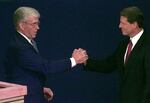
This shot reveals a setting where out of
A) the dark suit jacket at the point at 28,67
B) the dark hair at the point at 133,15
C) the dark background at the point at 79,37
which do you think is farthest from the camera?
the dark background at the point at 79,37

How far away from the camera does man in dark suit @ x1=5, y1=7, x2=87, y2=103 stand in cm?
369

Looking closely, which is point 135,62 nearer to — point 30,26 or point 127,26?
point 127,26

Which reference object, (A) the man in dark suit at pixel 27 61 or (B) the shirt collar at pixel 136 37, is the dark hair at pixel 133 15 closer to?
(B) the shirt collar at pixel 136 37

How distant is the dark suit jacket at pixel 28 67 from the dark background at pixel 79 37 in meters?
1.31

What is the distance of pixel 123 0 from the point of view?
487 centimetres

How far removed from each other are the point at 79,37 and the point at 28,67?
61.8 inches

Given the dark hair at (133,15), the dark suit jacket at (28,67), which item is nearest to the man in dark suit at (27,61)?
the dark suit jacket at (28,67)

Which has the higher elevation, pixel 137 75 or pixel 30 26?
pixel 30 26

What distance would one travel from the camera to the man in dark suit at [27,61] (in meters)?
Result: 3.69

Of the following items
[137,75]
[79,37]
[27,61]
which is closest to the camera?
[27,61]

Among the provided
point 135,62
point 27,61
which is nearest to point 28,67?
point 27,61

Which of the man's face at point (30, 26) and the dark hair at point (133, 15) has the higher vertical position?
the dark hair at point (133, 15)

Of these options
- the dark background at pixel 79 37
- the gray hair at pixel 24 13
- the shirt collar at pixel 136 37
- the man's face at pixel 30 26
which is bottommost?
the dark background at pixel 79 37

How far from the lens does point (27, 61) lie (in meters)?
3.68
